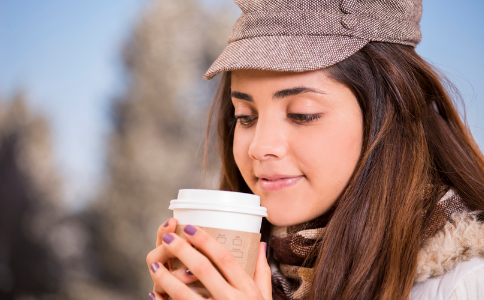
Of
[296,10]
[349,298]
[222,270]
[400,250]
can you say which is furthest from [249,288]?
[296,10]

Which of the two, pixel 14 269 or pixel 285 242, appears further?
pixel 14 269

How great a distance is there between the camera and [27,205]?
92.4 inches

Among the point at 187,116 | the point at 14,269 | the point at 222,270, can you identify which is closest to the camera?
the point at 222,270

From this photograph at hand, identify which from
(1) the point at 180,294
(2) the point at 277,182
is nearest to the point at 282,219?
(2) the point at 277,182

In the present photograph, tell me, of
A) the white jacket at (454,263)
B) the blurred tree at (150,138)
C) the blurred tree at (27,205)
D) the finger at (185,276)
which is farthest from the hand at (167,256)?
the blurred tree at (27,205)

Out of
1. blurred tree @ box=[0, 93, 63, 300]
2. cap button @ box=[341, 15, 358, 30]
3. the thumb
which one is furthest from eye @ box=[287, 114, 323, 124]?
blurred tree @ box=[0, 93, 63, 300]

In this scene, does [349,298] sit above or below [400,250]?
below

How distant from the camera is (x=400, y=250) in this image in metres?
0.99

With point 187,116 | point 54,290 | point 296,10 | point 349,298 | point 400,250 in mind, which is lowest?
point 54,290

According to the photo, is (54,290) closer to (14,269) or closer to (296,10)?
(14,269)

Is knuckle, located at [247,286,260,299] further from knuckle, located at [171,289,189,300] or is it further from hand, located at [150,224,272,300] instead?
knuckle, located at [171,289,189,300]

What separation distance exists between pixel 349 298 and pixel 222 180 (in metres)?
0.85

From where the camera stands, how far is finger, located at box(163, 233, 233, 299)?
0.75 metres

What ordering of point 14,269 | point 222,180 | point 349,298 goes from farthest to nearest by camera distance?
1. point 14,269
2. point 222,180
3. point 349,298
